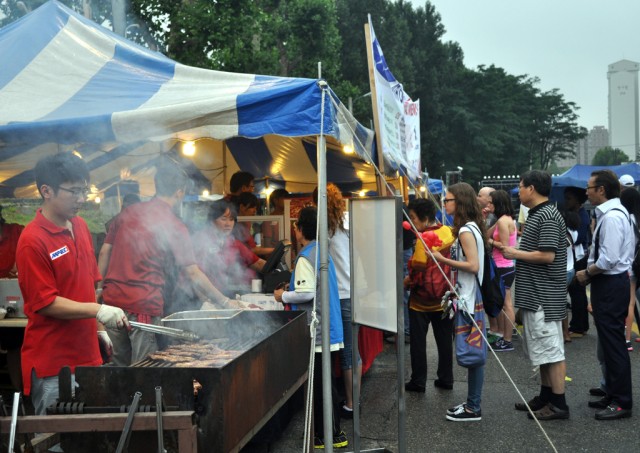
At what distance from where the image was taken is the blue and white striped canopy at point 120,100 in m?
4.05

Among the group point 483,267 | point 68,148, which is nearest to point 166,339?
point 68,148

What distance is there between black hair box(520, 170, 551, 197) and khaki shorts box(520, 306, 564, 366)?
1.00 metres

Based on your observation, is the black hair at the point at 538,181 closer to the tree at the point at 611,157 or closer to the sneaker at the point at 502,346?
the sneaker at the point at 502,346

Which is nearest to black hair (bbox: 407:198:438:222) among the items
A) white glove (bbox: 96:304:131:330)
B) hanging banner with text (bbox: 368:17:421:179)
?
hanging banner with text (bbox: 368:17:421:179)

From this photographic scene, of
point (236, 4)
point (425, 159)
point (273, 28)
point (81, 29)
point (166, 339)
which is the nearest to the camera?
point (166, 339)

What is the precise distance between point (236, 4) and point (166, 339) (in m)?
12.8

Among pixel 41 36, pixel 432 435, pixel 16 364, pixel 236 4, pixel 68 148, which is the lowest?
pixel 432 435

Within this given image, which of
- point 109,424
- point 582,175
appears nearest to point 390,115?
point 109,424

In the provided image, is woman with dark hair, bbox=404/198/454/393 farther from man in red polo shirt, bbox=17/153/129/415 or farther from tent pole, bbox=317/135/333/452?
man in red polo shirt, bbox=17/153/129/415

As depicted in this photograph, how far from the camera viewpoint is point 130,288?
4.20 metres

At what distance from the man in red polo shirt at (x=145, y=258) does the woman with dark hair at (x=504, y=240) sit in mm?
4081

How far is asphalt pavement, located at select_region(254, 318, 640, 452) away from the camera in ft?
14.9

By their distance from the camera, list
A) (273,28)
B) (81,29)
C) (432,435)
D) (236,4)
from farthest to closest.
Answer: (273,28) < (236,4) < (81,29) < (432,435)

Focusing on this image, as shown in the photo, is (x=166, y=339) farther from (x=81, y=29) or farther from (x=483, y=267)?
(x=81, y=29)
